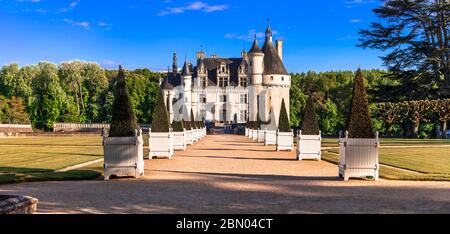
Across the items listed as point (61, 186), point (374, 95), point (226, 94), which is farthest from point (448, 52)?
point (226, 94)

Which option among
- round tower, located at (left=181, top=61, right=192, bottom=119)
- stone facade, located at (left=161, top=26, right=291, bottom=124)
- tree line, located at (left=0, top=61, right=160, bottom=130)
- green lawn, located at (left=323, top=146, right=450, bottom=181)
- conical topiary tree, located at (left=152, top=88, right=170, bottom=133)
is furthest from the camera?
stone facade, located at (left=161, top=26, right=291, bottom=124)

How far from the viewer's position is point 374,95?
161 ft

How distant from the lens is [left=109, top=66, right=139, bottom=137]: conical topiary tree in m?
15.7

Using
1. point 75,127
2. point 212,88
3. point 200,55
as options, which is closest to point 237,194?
point 75,127

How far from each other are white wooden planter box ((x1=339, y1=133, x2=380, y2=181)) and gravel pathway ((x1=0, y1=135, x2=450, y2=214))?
0.42 meters

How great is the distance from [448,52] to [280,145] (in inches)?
970

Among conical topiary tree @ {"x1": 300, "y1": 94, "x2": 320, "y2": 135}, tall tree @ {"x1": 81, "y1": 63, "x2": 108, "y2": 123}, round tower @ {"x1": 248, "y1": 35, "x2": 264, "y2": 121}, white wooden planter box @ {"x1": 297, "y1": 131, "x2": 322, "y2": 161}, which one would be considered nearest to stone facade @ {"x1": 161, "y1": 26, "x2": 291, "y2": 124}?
tall tree @ {"x1": 81, "y1": 63, "x2": 108, "y2": 123}

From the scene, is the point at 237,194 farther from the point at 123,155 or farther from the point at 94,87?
the point at 94,87

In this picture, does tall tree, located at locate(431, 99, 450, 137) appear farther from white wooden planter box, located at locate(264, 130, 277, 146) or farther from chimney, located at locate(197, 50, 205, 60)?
chimney, located at locate(197, 50, 205, 60)

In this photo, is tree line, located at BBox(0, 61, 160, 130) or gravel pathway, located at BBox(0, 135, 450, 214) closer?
gravel pathway, located at BBox(0, 135, 450, 214)

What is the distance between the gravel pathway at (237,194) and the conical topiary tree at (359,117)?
1593 millimetres

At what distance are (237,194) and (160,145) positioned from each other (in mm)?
12643

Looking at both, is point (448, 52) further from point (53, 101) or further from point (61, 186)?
point (53, 101)

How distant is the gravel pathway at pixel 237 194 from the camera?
30.6 ft
